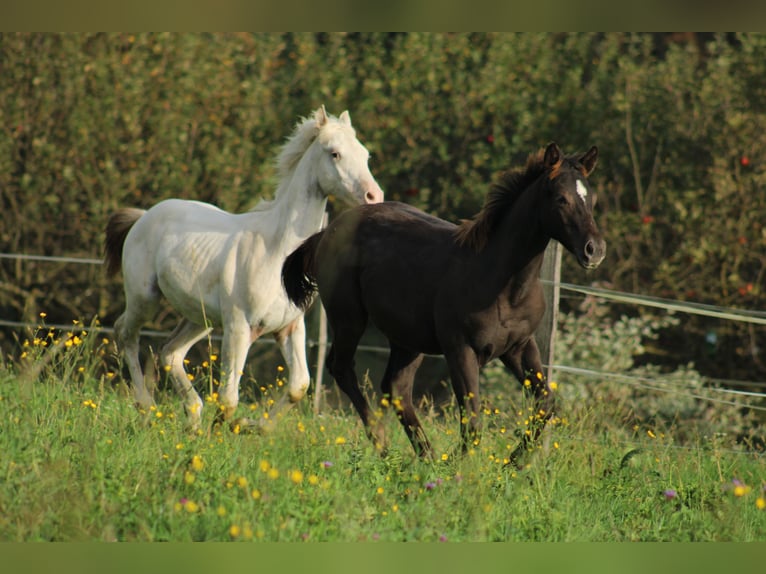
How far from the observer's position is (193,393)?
6.54 metres

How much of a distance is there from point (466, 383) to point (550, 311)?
1.56 m

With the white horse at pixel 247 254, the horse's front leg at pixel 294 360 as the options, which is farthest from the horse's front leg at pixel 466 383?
the horse's front leg at pixel 294 360

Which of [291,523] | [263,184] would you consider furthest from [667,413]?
[291,523]

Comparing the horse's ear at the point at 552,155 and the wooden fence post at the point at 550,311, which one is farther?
Answer: the wooden fence post at the point at 550,311

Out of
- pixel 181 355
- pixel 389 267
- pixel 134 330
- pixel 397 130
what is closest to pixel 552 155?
pixel 389 267

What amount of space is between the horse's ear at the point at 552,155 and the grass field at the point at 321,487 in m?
1.34

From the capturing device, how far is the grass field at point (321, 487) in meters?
3.87

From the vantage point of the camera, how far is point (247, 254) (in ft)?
20.6

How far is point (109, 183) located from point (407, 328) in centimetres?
467

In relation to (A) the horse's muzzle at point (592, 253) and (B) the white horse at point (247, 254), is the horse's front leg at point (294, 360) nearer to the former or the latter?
(B) the white horse at point (247, 254)

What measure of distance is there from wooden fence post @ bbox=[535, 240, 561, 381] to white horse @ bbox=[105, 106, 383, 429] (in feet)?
4.06

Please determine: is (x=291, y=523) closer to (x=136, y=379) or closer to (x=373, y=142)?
(x=136, y=379)

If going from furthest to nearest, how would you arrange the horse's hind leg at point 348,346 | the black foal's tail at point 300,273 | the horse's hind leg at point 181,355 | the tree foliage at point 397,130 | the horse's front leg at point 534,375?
the tree foliage at point 397,130, the horse's hind leg at point 181,355, the black foal's tail at point 300,273, the horse's hind leg at point 348,346, the horse's front leg at point 534,375

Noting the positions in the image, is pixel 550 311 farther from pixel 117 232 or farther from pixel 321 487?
pixel 117 232
